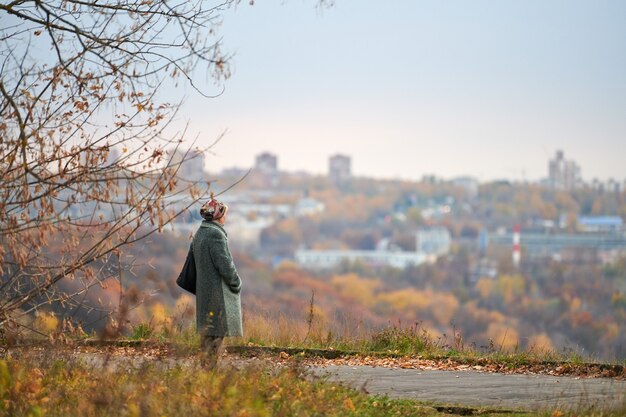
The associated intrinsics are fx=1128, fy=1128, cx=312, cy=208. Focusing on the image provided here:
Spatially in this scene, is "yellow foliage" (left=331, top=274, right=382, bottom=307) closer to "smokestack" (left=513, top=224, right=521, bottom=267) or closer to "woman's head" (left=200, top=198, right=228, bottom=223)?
"smokestack" (left=513, top=224, right=521, bottom=267)

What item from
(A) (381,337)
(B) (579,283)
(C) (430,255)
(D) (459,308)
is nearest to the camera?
(A) (381,337)

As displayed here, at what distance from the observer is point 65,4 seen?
36.0 feet

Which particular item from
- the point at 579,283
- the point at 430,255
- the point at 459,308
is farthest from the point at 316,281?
the point at 430,255

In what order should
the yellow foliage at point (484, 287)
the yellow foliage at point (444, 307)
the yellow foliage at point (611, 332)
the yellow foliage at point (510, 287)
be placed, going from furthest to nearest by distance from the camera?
1. the yellow foliage at point (484, 287)
2. the yellow foliage at point (510, 287)
3. the yellow foliage at point (444, 307)
4. the yellow foliage at point (611, 332)

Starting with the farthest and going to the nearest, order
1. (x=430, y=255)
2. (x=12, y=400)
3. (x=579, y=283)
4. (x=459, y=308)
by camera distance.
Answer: (x=430, y=255) < (x=579, y=283) < (x=459, y=308) < (x=12, y=400)

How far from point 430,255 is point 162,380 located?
186m

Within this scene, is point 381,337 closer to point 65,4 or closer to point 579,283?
point 65,4

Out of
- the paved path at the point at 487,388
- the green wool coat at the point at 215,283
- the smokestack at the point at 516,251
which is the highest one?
the green wool coat at the point at 215,283

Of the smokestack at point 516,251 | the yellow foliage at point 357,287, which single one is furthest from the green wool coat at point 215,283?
the smokestack at point 516,251

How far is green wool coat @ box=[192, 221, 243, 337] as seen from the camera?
10.6 meters

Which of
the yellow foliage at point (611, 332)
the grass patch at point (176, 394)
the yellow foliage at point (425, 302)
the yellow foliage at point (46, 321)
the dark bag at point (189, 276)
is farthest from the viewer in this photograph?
the yellow foliage at point (425, 302)

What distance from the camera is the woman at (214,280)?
34.8ft

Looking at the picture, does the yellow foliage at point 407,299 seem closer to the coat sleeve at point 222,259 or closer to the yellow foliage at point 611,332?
the yellow foliage at point 611,332

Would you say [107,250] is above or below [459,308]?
above
